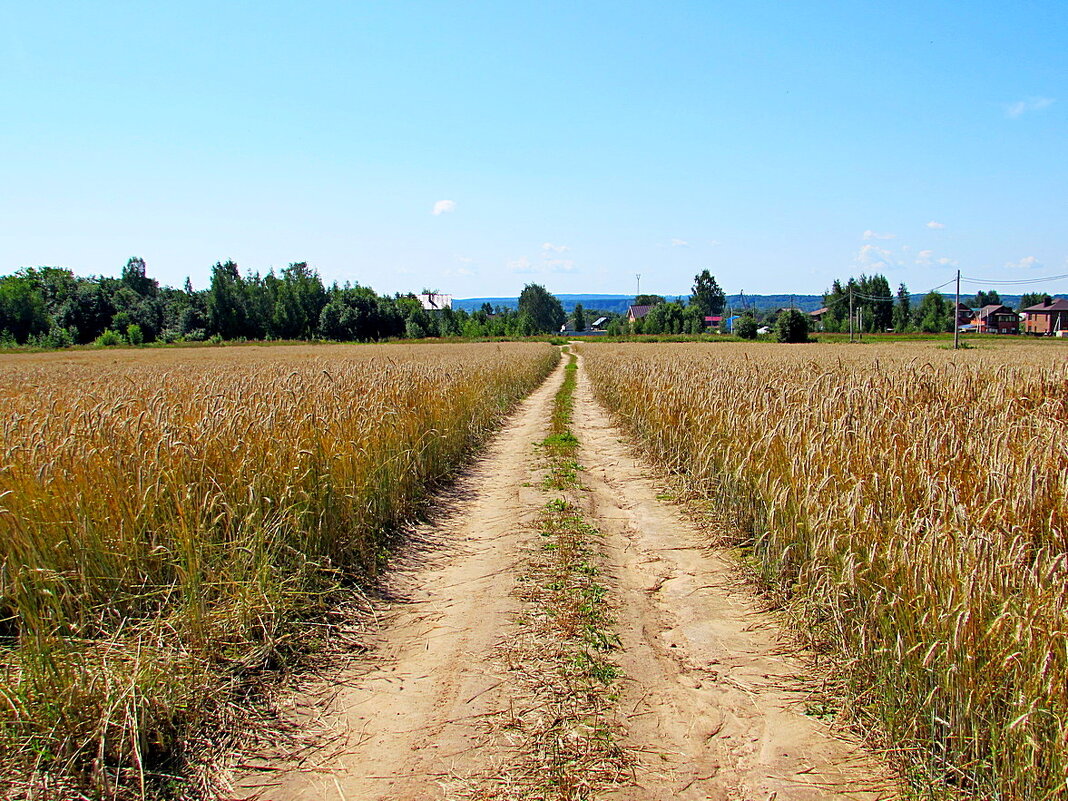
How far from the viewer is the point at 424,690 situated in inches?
146

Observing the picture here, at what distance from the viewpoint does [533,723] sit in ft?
10.9

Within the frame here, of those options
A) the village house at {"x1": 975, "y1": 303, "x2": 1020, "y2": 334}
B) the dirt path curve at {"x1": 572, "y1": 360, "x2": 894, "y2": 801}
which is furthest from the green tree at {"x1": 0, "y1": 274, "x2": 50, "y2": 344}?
the village house at {"x1": 975, "y1": 303, "x2": 1020, "y2": 334}

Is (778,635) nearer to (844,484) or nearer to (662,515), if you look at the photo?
(844,484)

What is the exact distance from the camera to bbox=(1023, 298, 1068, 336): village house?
121062 mm

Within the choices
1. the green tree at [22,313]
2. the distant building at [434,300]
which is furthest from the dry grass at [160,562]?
the distant building at [434,300]

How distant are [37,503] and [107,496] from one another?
0.44 metres

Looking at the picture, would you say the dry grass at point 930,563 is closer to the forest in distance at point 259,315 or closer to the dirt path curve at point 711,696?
the dirt path curve at point 711,696

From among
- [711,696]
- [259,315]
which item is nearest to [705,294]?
[259,315]

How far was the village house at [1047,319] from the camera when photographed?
121062mm

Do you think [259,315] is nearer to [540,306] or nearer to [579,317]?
[540,306]

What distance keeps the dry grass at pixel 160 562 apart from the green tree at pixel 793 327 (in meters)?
76.0

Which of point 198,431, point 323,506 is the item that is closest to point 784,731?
point 323,506

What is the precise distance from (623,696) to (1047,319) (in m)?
160

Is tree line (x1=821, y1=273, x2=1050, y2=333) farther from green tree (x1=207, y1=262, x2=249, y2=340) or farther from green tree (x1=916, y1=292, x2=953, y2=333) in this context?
green tree (x1=207, y1=262, x2=249, y2=340)
